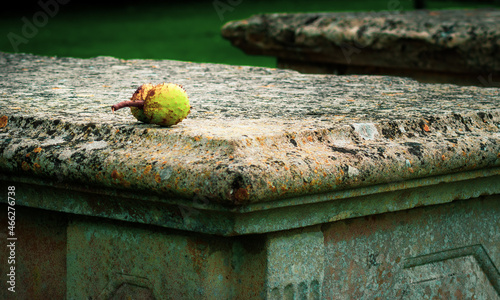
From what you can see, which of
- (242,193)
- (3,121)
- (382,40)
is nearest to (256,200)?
(242,193)

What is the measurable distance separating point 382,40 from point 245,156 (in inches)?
96.0

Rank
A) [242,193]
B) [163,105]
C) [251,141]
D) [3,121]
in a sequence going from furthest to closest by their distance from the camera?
[3,121] < [163,105] < [251,141] < [242,193]

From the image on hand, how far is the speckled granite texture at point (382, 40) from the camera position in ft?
10.8

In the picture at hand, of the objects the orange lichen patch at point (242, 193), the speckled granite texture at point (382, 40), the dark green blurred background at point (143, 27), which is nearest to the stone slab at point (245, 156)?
the orange lichen patch at point (242, 193)

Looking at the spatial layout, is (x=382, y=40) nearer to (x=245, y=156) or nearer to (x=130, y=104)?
(x=130, y=104)

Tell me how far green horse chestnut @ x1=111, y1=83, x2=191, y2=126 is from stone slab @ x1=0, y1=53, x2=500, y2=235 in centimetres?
2

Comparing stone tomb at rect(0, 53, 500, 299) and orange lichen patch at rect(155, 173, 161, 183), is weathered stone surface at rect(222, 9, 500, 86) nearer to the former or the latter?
stone tomb at rect(0, 53, 500, 299)

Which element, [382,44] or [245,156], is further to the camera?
[382,44]

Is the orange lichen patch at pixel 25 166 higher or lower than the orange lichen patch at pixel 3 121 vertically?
lower

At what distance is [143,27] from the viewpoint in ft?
35.4

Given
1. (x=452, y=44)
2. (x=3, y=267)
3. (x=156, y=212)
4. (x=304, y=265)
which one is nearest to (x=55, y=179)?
(x=156, y=212)

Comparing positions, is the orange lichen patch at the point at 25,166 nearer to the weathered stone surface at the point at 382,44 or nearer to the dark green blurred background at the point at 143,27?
the weathered stone surface at the point at 382,44

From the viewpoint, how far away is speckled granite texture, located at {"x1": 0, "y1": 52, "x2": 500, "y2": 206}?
1.21 meters

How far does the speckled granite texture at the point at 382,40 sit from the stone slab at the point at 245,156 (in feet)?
5.24
